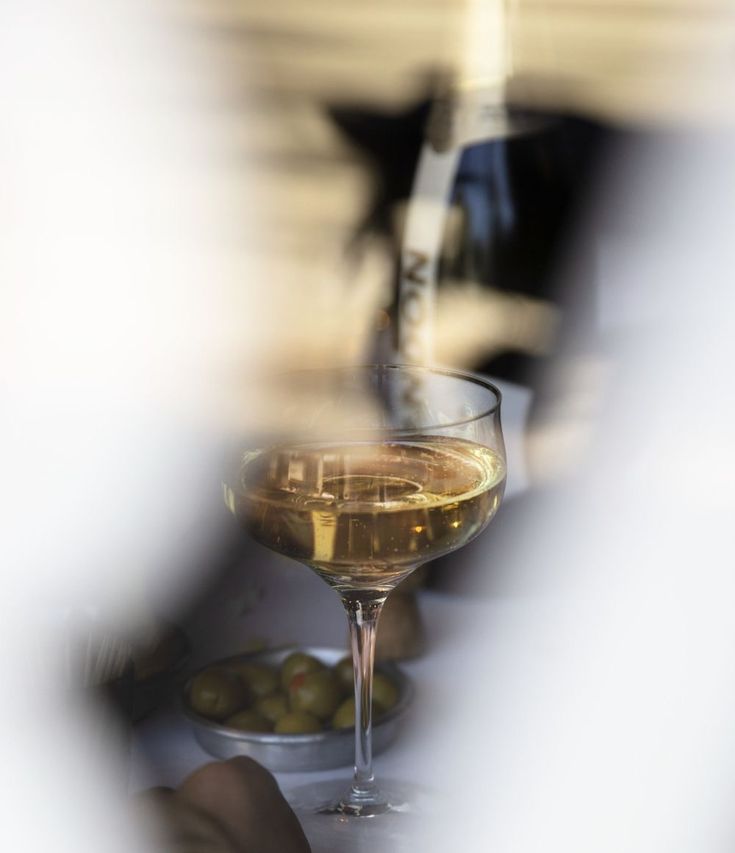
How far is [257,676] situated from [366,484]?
0.21 m

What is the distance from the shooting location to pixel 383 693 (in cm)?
70

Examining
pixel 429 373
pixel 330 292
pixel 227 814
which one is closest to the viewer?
pixel 227 814

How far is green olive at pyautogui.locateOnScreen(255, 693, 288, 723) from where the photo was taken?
682mm

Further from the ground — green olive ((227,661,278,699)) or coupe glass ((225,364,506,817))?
coupe glass ((225,364,506,817))

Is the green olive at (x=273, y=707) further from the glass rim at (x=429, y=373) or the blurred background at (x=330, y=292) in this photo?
the glass rim at (x=429, y=373)

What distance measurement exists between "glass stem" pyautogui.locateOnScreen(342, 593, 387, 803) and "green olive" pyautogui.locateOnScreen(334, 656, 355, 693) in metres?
0.09

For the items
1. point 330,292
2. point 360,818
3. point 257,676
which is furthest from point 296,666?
point 330,292

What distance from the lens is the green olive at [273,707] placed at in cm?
68

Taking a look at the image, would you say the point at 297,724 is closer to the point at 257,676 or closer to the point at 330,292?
the point at 257,676

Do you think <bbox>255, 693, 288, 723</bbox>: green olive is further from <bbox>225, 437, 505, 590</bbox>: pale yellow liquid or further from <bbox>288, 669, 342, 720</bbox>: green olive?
<bbox>225, 437, 505, 590</bbox>: pale yellow liquid

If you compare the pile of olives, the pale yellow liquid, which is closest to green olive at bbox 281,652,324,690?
the pile of olives

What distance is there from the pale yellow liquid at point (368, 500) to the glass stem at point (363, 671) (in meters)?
0.02

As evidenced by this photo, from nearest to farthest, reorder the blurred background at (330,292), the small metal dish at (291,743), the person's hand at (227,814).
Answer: the person's hand at (227,814)
the small metal dish at (291,743)
the blurred background at (330,292)

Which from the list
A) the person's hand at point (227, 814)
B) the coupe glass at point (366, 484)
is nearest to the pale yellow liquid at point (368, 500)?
the coupe glass at point (366, 484)
